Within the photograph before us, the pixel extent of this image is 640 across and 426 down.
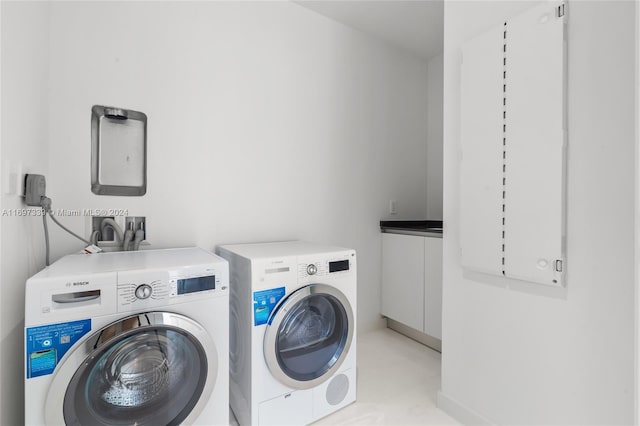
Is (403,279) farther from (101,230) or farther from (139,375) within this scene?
(101,230)

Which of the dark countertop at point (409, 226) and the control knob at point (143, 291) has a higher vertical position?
the dark countertop at point (409, 226)

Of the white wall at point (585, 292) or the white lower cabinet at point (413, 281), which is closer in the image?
the white wall at point (585, 292)

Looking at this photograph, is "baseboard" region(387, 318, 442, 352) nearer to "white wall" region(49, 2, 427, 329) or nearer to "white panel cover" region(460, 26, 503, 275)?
"white wall" region(49, 2, 427, 329)

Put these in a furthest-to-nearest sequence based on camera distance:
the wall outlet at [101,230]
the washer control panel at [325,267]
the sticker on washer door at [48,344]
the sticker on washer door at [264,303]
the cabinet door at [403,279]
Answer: the cabinet door at [403,279], the wall outlet at [101,230], the washer control panel at [325,267], the sticker on washer door at [264,303], the sticker on washer door at [48,344]

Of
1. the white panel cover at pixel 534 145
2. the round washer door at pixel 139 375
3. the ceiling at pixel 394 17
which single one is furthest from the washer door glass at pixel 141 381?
the ceiling at pixel 394 17

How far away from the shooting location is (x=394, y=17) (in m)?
2.37

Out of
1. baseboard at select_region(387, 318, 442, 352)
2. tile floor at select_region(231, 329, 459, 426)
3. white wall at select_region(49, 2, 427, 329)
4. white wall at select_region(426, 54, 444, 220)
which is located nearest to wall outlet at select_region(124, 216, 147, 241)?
white wall at select_region(49, 2, 427, 329)

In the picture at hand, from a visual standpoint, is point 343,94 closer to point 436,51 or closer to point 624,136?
point 436,51

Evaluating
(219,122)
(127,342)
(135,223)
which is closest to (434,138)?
(219,122)

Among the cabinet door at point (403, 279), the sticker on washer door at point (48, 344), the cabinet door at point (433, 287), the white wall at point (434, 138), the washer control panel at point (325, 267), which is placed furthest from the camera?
the white wall at point (434, 138)

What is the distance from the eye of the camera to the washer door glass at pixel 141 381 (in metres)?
1.05

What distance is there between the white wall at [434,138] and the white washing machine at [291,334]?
1.60m

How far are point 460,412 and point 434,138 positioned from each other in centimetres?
223

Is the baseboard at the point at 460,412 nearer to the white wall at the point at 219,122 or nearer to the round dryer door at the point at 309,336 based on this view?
the round dryer door at the point at 309,336
